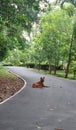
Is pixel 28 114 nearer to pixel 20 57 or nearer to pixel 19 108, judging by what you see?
pixel 19 108

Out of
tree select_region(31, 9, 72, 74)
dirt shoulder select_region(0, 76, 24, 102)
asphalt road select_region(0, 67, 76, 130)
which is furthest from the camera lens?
tree select_region(31, 9, 72, 74)

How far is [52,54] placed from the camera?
4406cm

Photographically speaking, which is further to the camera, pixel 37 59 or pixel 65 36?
pixel 37 59

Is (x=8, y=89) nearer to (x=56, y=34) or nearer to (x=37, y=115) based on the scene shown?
(x=37, y=115)

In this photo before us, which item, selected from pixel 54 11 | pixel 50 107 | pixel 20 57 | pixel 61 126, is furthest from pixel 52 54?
pixel 20 57

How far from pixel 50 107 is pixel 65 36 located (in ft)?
92.2

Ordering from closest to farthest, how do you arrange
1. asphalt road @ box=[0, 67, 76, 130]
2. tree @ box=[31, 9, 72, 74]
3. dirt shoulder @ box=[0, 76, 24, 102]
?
asphalt road @ box=[0, 67, 76, 130]
dirt shoulder @ box=[0, 76, 24, 102]
tree @ box=[31, 9, 72, 74]

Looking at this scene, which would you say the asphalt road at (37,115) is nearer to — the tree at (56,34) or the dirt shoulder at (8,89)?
the dirt shoulder at (8,89)

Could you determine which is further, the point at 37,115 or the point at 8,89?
the point at 8,89

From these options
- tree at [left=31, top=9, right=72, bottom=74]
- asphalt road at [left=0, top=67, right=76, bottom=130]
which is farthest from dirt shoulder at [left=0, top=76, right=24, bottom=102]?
tree at [left=31, top=9, right=72, bottom=74]

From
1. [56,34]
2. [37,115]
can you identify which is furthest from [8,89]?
[56,34]

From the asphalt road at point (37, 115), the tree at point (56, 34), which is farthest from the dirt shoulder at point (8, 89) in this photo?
the tree at point (56, 34)

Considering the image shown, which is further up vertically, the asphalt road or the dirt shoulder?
the asphalt road

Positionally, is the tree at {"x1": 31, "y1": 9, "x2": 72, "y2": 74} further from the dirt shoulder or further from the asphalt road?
the asphalt road
